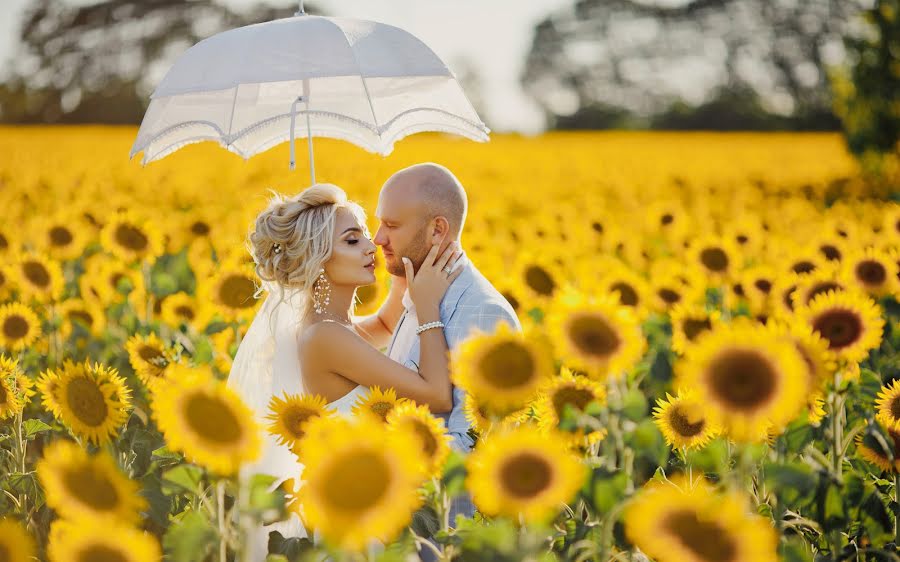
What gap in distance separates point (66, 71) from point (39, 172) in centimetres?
3548

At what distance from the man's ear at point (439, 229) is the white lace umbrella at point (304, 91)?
23.7 inches

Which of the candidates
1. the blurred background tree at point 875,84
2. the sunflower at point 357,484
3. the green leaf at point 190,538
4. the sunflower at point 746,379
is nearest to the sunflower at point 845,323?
the sunflower at point 746,379

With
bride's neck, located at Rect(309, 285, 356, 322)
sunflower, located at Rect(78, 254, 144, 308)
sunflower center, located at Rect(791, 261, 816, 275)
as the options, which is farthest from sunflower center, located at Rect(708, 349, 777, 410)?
sunflower, located at Rect(78, 254, 144, 308)

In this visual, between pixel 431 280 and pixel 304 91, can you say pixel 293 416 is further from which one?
pixel 304 91

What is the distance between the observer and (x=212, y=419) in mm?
2025

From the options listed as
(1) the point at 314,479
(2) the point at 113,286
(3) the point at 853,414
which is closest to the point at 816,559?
(3) the point at 853,414

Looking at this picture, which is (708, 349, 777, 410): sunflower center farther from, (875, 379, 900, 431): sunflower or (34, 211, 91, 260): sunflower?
(34, 211, 91, 260): sunflower

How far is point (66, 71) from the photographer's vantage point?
4622cm

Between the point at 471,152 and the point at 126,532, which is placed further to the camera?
the point at 471,152

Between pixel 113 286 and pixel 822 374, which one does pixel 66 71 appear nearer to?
pixel 113 286

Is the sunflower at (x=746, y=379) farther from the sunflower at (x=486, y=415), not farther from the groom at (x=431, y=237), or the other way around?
the groom at (x=431, y=237)

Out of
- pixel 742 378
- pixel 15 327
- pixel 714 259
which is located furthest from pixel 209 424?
pixel 714 259

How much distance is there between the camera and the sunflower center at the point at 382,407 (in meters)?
2.67

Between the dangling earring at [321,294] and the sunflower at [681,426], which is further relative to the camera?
the dangling earring at [321,294]
